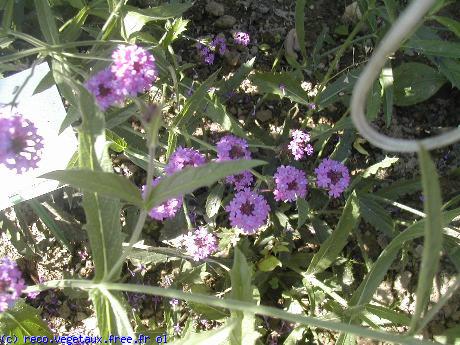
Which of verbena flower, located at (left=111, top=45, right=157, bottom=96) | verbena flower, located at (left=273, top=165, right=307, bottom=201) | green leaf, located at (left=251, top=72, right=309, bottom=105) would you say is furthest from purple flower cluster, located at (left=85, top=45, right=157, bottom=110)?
Answer: green leaf, located at (left=251, top=72, right=309, bottom=105)

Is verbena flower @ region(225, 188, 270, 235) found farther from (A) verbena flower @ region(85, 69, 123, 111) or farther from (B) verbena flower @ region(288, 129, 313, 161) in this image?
(A) verbena flower @ region(85, 69, 123, 111)

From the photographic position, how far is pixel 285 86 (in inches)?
83.4

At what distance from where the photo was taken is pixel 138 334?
1.98 m

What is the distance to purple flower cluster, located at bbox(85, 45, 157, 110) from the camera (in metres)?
1.47

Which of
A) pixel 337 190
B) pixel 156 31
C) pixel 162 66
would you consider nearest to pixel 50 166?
pixel 162 66

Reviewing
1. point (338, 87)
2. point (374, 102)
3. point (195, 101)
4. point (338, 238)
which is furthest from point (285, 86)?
point (338, 238)

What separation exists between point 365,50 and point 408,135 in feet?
1.60

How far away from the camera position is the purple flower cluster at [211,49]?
2461 mm

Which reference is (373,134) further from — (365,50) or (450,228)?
(365,50)

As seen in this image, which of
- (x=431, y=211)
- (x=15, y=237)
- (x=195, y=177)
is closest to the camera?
(x=431, y=211)

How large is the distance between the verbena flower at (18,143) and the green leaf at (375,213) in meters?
1.28

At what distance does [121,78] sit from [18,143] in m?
0.37

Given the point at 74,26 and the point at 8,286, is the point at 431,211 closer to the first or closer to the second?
the point at 8,286

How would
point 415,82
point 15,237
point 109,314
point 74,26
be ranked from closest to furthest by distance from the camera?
point 109,314
point 74,26
point 15,237
point 415,82
